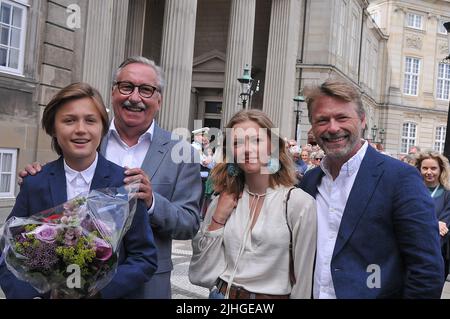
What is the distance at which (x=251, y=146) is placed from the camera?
2.82 m

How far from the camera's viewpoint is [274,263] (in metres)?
2.69

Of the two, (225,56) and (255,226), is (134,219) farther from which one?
(225,56)

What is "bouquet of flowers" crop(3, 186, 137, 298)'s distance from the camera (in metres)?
2.03

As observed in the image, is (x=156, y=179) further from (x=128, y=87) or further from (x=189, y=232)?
(x=128, y=87)

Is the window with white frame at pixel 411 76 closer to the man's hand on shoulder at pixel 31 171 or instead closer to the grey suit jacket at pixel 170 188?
the grey suit jacket at pixel 170 188

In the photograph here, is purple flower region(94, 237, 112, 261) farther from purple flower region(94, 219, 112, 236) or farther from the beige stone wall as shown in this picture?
the beige stone wall

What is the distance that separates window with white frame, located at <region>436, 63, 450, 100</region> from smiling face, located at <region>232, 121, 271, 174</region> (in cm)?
6021

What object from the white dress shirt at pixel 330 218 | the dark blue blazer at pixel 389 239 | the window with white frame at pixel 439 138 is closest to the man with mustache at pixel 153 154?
the white dress shirt at pixel 330 218

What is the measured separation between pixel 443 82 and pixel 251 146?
203 ft

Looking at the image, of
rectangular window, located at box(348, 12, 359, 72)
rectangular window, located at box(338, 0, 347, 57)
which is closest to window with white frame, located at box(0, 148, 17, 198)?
rectangular window, located at box(338, 0, 347, 57)

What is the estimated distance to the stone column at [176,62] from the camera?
1886 centimetres

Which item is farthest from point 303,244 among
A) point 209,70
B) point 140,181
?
point 209,70
